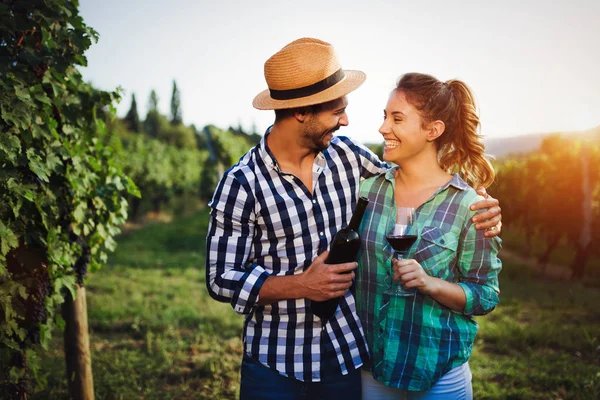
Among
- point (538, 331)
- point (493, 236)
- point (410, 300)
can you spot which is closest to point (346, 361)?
point (410, 300)

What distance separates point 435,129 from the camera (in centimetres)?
228

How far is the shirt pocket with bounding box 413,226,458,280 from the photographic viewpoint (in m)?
2.12

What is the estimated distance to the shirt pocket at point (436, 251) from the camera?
2123 mm

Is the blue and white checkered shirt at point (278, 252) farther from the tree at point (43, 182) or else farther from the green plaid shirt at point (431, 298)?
the tree at point (43, 182)

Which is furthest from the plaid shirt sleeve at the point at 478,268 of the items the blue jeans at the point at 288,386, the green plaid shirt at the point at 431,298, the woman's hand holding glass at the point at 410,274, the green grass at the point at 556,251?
the green grass at the point at 556,251

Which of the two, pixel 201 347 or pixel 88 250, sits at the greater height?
pixel 88 250

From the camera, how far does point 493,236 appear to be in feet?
6.84

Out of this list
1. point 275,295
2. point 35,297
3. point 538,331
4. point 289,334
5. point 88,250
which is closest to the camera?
point 275,295

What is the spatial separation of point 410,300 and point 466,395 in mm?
509

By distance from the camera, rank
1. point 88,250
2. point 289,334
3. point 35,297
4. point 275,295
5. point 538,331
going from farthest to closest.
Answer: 1. point 538,331
2. point 88,250
3. point 35,297
4. point 289,334
5. point 275,295

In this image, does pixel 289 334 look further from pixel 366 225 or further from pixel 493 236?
pixel 493 236

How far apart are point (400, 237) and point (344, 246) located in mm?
246

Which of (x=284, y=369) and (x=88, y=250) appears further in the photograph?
(x=88, y=250)

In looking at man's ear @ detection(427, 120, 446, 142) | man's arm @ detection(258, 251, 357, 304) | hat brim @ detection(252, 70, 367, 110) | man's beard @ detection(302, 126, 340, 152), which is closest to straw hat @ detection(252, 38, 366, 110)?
hat brim @ detection(252, 70, 367, 110)
